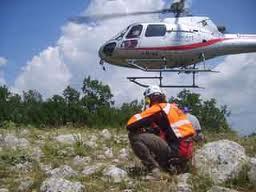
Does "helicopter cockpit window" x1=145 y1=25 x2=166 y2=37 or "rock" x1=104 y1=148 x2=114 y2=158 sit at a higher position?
"helicopter cockpit window" x1=145 y1=25 x2=166 y2=37

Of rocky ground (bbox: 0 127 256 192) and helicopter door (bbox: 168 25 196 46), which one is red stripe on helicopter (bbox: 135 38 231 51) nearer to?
helicopter door (bbox: 168 25 196 46)

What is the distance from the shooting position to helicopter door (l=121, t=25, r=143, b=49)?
2077 cm

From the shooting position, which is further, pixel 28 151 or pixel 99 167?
pixel 28 151

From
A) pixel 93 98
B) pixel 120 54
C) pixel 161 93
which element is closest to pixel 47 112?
pixel 120 54

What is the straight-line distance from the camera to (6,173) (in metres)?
7.87

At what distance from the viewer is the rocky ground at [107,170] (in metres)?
6.83

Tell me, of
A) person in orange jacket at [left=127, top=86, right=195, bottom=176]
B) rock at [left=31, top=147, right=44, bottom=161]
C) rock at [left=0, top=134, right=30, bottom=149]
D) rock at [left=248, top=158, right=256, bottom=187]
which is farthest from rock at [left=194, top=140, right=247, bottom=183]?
rock at [left=0, top=134, right=30, bottom=149]

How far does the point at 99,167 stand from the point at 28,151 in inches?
69.3

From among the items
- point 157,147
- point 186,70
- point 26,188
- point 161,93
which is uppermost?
point 186,70

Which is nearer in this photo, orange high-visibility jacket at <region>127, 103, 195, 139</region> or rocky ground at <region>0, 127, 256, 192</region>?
rocky ground at <region>0, 127, 256, 192</region>

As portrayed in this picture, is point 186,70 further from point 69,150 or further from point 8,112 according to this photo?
point 8,112

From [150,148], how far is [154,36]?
1361 cm

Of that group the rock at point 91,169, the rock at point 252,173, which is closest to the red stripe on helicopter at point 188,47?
the rock at point 91,169

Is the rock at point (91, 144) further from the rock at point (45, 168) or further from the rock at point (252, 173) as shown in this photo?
the rock at point (252, 173)
